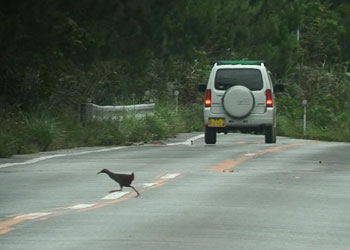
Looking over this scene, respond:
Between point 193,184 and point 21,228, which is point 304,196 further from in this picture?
point 21,228

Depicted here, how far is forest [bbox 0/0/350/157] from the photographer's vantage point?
1114 inches

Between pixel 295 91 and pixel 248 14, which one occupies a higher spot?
pixel 248 14

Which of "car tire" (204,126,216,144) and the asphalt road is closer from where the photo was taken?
the asphalt road

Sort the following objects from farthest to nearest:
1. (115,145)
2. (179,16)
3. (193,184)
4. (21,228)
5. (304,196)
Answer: (179,16) → (115,145) → (193,184) → (304,196) → (21,228)

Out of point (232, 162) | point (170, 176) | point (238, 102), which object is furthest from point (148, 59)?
point (170, 176)

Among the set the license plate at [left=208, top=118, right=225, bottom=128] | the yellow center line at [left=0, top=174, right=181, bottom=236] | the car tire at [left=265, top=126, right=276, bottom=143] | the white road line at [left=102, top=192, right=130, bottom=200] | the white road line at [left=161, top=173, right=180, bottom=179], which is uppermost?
the yellow center line at [left=0, top=174, right=181, bottom=236]

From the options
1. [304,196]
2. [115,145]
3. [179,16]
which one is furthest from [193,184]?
[179,16]

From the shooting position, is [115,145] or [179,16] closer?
[115,145]

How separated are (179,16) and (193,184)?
21.5 metres

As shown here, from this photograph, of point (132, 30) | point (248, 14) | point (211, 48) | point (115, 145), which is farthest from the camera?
point (211, 48)

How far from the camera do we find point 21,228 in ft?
37.8

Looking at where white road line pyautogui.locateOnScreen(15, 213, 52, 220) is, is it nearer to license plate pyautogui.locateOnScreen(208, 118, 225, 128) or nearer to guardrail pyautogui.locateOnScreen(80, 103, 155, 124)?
guardrail pyautogui.locateOnScreen(80, 103, 155, 124)

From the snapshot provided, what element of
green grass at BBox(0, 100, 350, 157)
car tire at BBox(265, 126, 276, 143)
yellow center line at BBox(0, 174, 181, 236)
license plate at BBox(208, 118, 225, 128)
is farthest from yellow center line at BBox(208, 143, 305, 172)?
yellow center line at BBox(0, 174, 181, 236)

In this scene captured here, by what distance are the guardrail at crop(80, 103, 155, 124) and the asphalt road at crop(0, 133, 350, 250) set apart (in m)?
6.01
